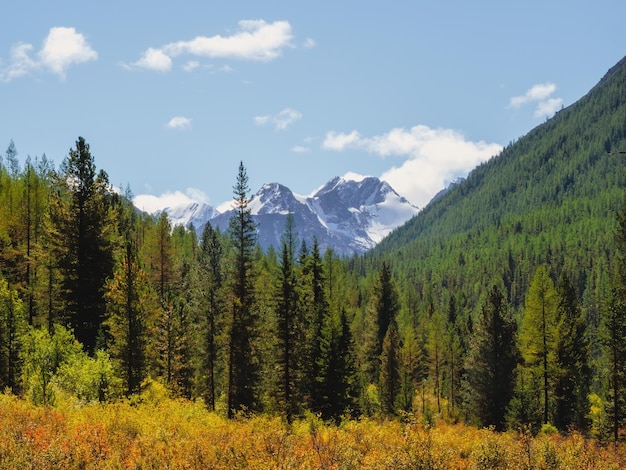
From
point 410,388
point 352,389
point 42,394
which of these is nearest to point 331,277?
point 410,388

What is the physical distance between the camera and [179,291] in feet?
210

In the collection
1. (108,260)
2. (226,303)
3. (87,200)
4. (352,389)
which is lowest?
(352,389)

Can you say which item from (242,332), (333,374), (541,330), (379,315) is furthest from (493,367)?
(242,332)

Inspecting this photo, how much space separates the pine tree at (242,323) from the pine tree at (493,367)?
19396 mm

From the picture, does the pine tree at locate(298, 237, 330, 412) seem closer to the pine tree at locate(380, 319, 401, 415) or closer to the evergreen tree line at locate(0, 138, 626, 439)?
the evergreen tree line at locate(0, 138, 626, 439)

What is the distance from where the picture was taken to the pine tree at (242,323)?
3406 cm

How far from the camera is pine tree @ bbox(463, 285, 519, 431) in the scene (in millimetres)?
39844

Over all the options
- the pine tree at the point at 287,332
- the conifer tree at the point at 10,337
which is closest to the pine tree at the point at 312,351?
the pine tree at the point at 287,332

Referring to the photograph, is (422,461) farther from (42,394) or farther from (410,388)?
(410,388)

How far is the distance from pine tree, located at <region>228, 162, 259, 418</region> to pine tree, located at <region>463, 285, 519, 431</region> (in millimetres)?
19396

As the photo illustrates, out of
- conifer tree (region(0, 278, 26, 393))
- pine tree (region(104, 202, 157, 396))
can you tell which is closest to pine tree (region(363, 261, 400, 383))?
pine tree (region(104, 202, 157, 396))

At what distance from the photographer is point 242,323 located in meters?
33.9

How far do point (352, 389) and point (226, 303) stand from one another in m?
11.5

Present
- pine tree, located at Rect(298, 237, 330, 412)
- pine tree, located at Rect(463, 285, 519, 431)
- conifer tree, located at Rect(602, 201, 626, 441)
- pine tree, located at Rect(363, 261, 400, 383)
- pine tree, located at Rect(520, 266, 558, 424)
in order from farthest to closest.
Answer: pine tree, located at Rect(363, 261, 400, 383), pine tree, located at Rect(463, 285, 519, 431), pine tree, located at Rect(520, 266, 558, 424), pine tree, located at Rect(298, 237, 330, 412), conifer tree, located at Rect(602, 201, 626, 441)
